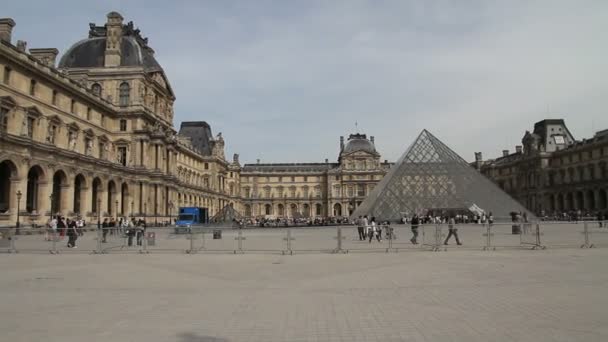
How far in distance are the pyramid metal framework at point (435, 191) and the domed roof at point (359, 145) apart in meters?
57.0

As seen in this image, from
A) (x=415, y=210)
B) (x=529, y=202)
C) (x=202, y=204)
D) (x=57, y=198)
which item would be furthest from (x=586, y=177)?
(x=57, y=198)

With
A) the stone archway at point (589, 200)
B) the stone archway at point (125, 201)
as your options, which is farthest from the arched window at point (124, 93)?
the stone archway at point (589, 200)

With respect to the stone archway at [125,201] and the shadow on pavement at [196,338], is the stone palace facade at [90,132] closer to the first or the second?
the stone archway at [125,201]

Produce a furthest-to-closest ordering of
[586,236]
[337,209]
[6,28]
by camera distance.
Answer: [337,209], [6,28], [586,236]

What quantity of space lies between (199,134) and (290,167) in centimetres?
3069

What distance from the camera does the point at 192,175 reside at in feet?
203

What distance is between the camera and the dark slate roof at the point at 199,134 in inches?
2795

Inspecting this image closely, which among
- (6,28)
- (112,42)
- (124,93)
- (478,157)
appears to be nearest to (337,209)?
(478,157)

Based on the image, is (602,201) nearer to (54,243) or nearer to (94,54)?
(94,54)

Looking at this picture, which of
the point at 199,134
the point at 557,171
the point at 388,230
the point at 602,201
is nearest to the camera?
the point at 388,230

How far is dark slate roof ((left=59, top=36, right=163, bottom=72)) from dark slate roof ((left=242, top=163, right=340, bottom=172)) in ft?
180

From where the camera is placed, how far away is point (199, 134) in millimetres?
72000

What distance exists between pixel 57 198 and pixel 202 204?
32259mm

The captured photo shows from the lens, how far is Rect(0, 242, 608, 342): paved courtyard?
4984 mm
